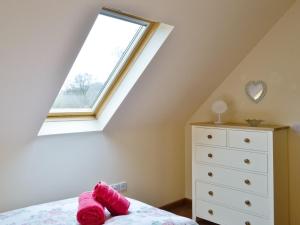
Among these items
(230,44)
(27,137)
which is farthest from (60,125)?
(230,44)

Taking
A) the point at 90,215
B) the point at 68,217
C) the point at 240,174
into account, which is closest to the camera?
the point at 90,215

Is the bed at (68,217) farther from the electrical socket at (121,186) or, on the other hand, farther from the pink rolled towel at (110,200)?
the electrical socket at (121,186)

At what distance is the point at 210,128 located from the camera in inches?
127

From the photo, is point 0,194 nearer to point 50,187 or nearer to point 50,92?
point 50,187

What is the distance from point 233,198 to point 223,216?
225 millimetres

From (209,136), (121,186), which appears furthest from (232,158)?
(121,186)

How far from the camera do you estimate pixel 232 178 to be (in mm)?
3074

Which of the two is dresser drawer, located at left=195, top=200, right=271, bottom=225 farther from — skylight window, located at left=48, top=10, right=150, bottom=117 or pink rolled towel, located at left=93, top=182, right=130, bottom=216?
skylight window, located at left=48, top=10, right=150, bottom=117

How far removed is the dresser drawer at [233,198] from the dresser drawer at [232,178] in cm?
6

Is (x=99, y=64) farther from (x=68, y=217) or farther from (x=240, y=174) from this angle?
(x=240, y=174)

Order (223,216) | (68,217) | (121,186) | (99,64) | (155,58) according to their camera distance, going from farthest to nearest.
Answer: (121,186)
(223,216)
(99,64)
(155,58)
(68,217)

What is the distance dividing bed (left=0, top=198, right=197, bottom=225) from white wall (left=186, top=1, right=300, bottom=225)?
1.51 metres

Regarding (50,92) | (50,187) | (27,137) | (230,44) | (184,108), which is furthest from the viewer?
(184,108)

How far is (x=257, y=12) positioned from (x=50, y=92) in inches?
75.8
